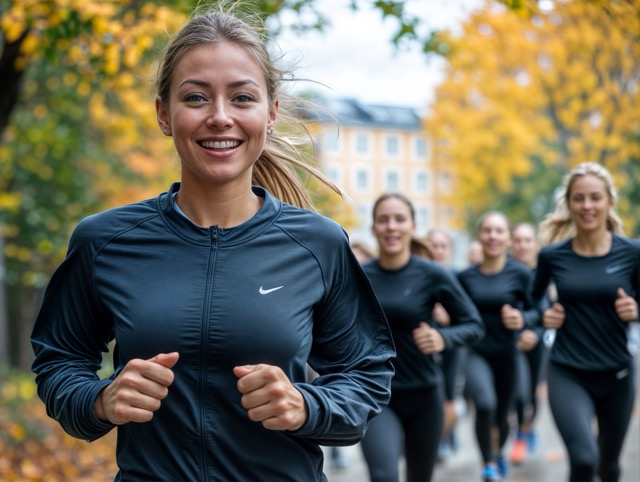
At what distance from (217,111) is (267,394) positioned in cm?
75

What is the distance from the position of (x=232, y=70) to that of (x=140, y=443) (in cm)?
97

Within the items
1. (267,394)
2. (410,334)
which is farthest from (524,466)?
(267,394)

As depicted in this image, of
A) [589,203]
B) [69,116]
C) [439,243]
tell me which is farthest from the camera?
[69,116]

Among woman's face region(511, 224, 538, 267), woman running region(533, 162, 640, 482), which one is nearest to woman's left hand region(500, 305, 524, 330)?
woman running region(533, 162, 640, 482)

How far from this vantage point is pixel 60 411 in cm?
252

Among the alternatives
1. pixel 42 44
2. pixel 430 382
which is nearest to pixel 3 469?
pixel 42 44

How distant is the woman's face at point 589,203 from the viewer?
272 inches

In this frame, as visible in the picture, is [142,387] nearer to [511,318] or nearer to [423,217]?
[511,318]

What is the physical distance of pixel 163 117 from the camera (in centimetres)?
275

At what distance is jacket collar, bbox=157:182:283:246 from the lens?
258 centimetres

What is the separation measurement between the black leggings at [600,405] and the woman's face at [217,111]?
4490 mm

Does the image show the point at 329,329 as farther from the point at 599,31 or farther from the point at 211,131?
the point at 599,31

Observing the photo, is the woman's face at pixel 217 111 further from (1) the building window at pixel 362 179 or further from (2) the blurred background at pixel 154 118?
(1) the building window at pixel 362 179

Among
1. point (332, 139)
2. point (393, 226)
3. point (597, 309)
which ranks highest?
point (332, 139)
